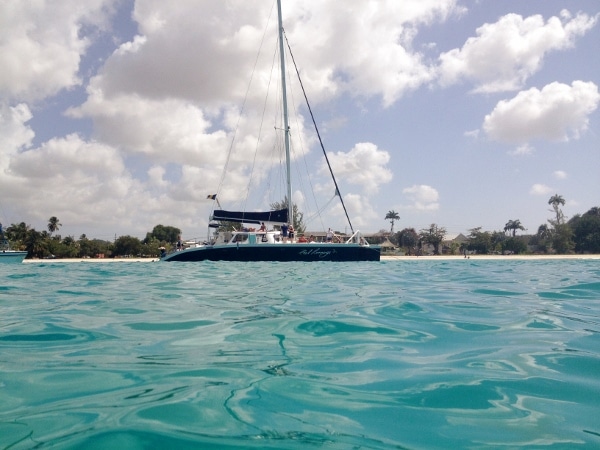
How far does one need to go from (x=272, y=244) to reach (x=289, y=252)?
0.85 m

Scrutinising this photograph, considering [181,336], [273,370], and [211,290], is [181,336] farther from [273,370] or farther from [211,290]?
[211,290]

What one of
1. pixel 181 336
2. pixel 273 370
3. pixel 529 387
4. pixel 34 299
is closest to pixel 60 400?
pixel 273 370

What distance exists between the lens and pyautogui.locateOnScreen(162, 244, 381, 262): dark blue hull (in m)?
20.8

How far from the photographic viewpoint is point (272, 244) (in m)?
21.0

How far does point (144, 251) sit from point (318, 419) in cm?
5190

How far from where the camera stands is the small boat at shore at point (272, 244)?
68.5 feet

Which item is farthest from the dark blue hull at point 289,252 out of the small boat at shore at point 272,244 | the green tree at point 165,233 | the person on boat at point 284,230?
the green tree at point 165,233

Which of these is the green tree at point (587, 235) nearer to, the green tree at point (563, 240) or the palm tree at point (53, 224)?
the green tree at point (563, 240)

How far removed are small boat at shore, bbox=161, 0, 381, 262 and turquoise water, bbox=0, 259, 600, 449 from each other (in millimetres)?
15981

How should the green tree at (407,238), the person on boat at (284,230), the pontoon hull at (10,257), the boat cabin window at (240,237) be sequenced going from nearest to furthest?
the boat cabin window at (240,237) → the person on boat at (284,230) → the pontoon hull at (10,257) → the green tree at (407,238)

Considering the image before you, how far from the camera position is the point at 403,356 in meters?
2.93

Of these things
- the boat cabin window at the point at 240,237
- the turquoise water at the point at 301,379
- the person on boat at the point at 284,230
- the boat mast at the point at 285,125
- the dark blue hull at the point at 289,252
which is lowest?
the turquoise water at the point at 301,379

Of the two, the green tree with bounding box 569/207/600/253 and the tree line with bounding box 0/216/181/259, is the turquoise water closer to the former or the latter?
the tree line with bounding box 0/216/181/259

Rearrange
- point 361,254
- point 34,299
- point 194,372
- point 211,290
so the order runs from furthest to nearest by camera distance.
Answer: point 361,254, point 211,290, point 34,299, point 194,372
